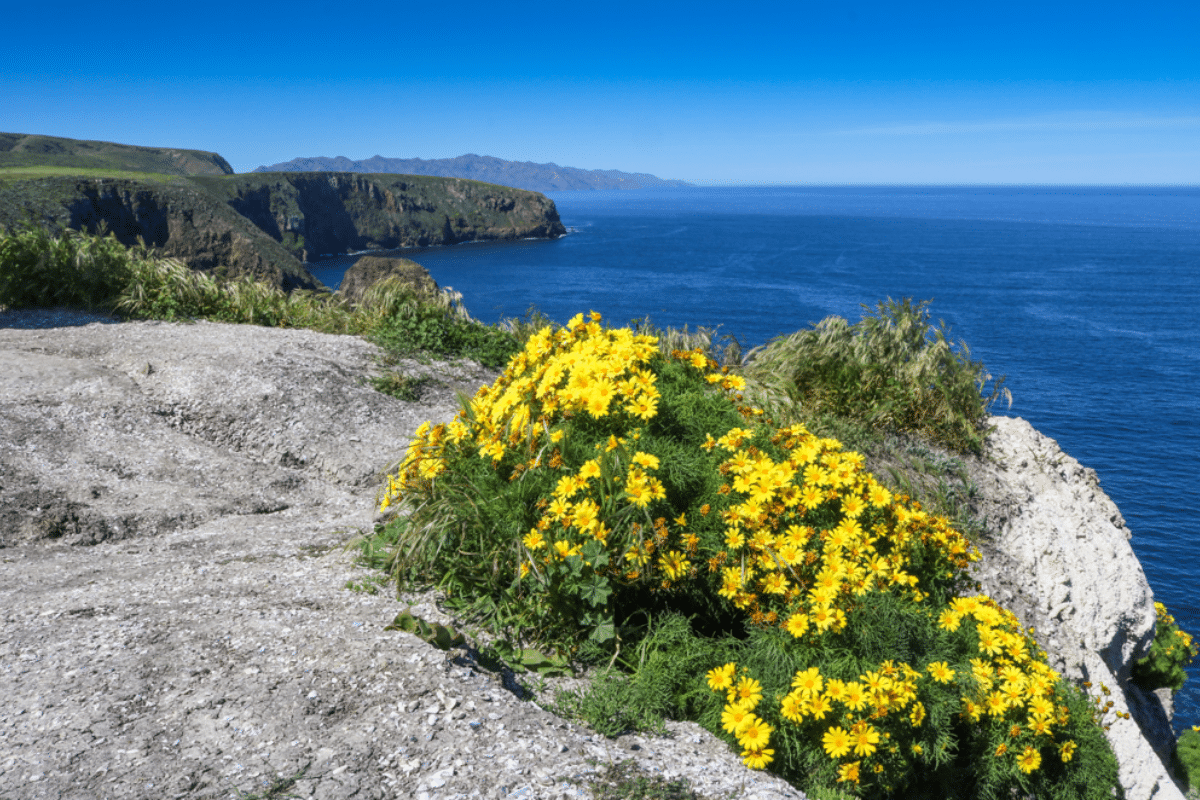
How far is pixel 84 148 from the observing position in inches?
6014

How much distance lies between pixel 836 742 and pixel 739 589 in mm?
860

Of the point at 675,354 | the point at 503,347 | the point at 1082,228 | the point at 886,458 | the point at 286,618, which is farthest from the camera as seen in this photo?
the point at 1082,228

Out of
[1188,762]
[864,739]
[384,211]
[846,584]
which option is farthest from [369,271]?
[384,211]

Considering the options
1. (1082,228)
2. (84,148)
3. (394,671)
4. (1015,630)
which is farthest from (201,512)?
(84,148)

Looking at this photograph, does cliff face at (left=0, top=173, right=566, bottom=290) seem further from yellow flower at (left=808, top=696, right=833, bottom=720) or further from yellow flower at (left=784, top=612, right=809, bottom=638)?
yellow flower at (left=808, top=696, right=833, bottom=720)

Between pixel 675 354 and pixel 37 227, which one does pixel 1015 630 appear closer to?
pixel 675 354

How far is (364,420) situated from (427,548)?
13.8 ft

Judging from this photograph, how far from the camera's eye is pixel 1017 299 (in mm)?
59219

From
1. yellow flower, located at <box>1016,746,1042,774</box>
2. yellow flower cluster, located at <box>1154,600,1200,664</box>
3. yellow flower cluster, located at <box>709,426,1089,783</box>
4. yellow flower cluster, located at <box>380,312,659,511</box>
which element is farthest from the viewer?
yellow flower cluster, located at <box>1154,600,1200,664</box>

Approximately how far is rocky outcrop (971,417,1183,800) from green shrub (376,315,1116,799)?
3.52 m

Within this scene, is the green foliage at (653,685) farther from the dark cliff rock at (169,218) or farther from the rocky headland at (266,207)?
the rocky headland at (266,207)

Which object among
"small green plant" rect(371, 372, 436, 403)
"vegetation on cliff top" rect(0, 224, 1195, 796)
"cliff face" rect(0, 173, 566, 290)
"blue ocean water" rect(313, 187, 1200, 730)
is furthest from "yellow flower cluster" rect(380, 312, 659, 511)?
"cliff face" rect(0, 173, 566, 290)

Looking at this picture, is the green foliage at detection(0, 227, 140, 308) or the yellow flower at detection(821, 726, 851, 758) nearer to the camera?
the yellow flower at detection(821, 726, 851, 758)

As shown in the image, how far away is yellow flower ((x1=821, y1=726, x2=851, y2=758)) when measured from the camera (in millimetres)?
3076
